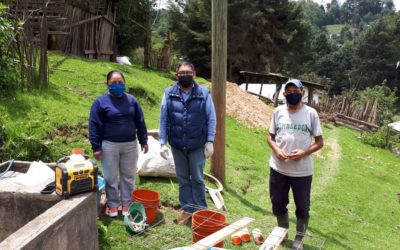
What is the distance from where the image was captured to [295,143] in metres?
4.53

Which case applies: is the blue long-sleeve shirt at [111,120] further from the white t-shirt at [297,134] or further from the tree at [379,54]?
the tree at [379,54]

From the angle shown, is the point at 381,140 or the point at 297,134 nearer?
the point at 297,134

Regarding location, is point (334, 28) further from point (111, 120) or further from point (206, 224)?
point (206, 224)

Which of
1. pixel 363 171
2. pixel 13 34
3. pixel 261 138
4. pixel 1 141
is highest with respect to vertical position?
pixel 13 34

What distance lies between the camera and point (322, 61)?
200 feet

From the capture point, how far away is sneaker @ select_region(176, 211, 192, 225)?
521 cm

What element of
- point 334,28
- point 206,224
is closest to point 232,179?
point 206,224

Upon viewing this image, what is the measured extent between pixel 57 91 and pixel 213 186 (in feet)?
14.4

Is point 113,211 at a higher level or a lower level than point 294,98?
lower

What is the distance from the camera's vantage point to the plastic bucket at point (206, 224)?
13.9 ft

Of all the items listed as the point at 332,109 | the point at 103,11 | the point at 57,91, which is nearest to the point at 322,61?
the point at 332,109

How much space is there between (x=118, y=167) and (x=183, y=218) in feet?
3.53

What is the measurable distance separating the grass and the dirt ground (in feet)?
2.73

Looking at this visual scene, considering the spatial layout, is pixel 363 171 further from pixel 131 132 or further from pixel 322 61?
pixel 322 61
